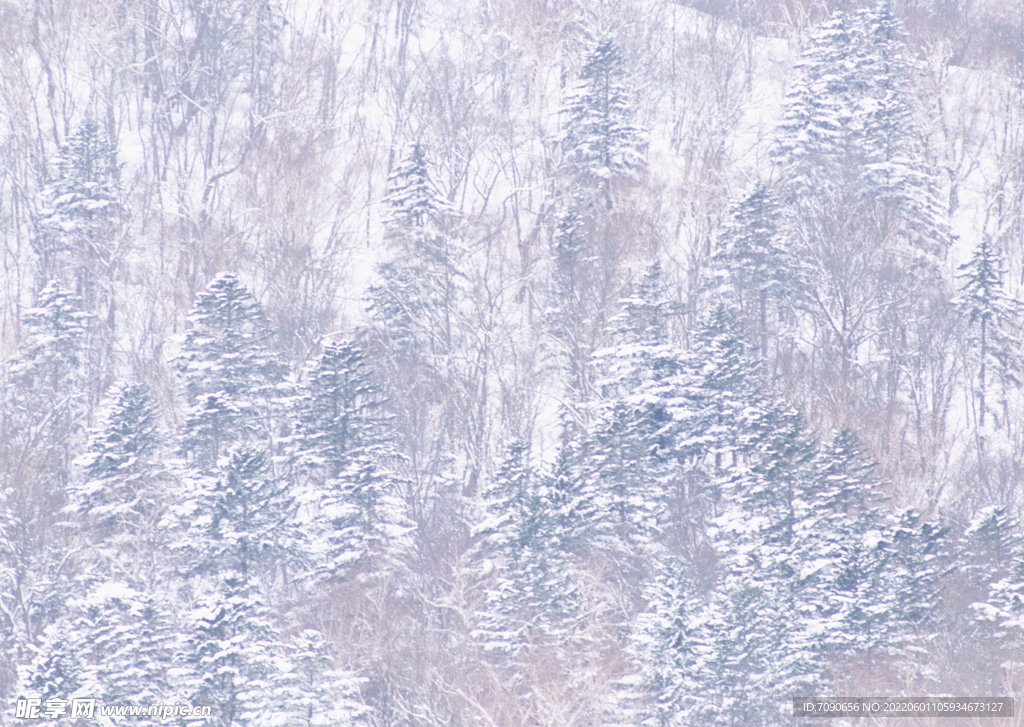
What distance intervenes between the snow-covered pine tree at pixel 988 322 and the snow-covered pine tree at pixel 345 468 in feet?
61.0

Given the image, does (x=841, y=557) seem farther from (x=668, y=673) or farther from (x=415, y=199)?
(x=415, y=199)

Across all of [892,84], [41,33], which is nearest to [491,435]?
[892,84]

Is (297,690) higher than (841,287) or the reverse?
the reverse

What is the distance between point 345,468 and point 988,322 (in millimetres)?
21092

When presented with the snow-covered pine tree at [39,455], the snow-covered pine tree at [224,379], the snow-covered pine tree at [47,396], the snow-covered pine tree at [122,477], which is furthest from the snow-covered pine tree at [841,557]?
the snow-covered pine tree at [47,396]

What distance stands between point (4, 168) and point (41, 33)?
6.01m

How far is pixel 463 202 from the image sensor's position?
154 ft

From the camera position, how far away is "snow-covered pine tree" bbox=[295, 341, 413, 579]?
31.6 metres

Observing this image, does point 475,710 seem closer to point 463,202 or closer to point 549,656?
point 549,656

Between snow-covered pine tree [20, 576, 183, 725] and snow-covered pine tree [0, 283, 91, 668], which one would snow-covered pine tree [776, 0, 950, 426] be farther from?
snow-covered pine tree [0, 283, 91, 668]

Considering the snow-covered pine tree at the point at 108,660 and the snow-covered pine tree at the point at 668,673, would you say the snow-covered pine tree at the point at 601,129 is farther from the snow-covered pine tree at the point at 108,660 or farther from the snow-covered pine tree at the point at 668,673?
the snow-covered pine tree at the point at 108,660

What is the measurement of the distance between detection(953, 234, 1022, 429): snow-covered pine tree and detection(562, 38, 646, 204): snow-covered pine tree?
1129 cm

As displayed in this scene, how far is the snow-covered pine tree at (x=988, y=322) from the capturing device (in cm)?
4119

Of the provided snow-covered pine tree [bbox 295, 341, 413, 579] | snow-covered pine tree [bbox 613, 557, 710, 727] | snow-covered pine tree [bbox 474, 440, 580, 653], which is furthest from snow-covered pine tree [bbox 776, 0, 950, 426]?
snow-covered pine tree [bbox 613, 557, 710, 727]
